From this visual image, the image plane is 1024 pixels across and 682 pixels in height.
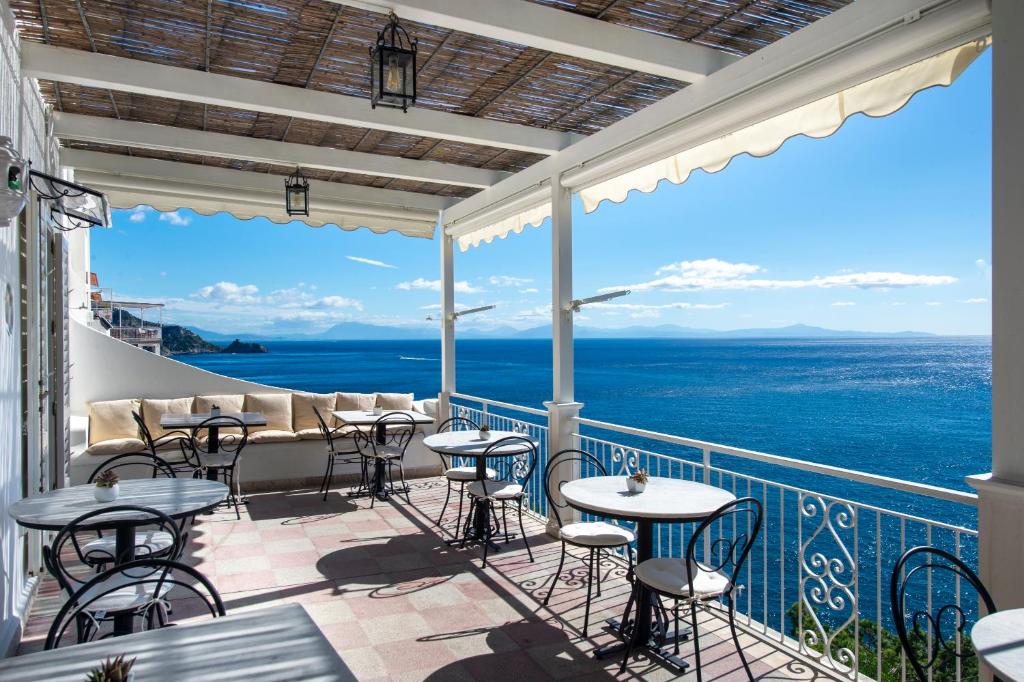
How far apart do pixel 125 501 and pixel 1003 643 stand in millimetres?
3450

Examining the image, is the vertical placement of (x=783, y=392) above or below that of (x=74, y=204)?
below

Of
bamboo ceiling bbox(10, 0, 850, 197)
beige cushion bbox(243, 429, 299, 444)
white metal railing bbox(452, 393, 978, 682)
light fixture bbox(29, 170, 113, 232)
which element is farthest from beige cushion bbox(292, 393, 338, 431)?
light fixture bbox(29, 170, 113, 232)

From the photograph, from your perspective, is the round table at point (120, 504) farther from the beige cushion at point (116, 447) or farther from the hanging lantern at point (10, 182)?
the beige cushion at point (116, 447)

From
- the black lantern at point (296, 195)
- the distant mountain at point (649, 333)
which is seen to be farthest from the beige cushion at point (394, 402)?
the distant mountain at point (649, 333)

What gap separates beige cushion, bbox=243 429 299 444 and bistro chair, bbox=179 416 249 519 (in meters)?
0.21

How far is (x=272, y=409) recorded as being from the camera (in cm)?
706

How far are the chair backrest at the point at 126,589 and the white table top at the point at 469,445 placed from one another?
1837 mm

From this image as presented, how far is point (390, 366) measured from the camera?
170 feet

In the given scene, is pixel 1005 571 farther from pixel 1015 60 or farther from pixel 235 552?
pixel 235 552

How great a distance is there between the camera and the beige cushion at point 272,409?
275 inches

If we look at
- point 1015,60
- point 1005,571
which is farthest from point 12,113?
point 1005,571

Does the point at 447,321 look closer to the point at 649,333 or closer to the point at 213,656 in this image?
the point at 213,656

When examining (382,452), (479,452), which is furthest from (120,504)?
(382,452)

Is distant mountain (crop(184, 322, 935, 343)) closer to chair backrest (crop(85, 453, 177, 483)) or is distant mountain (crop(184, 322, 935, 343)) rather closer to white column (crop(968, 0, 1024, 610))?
chair backrest (crop(85, 453, 177, 483))
